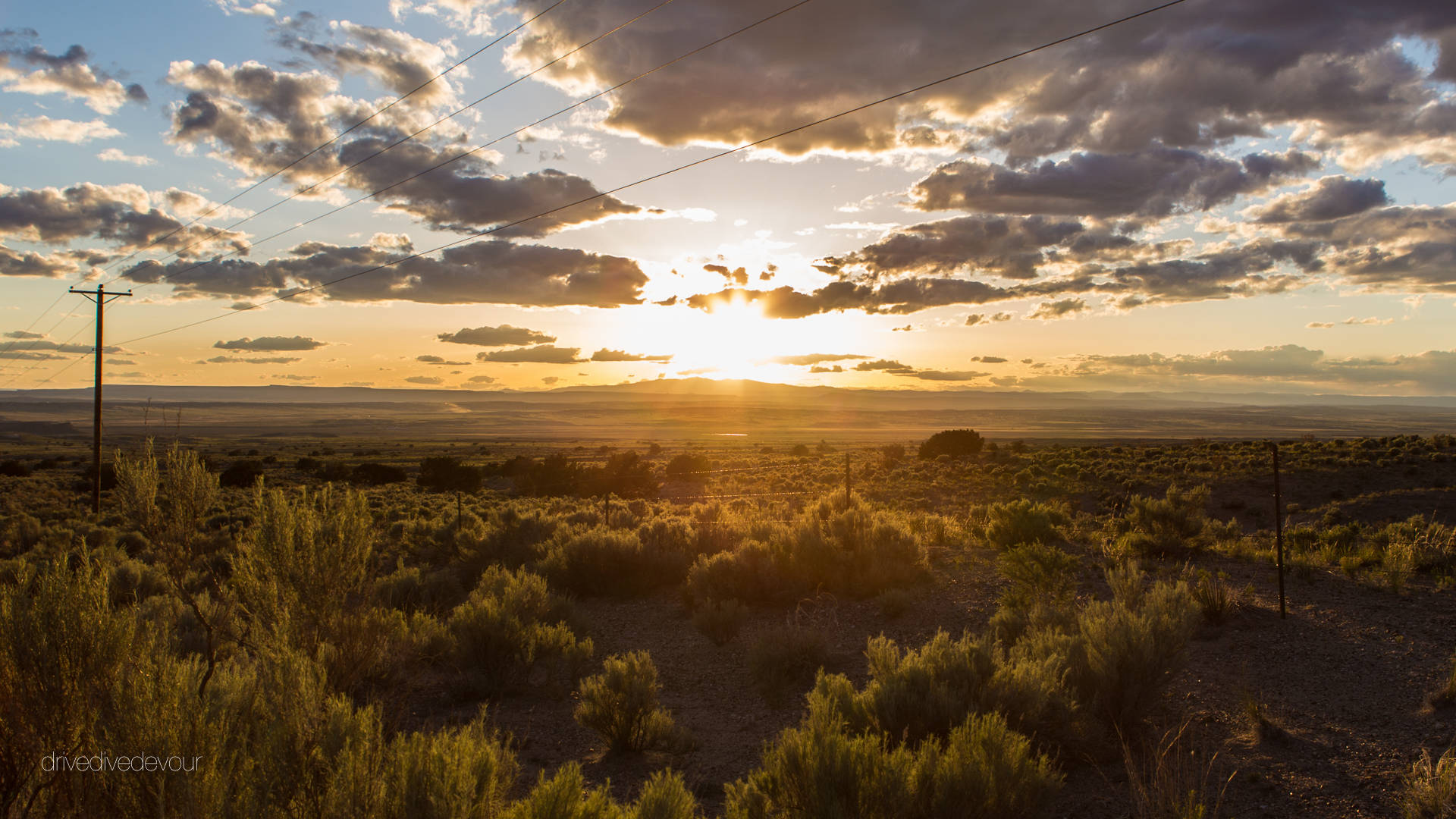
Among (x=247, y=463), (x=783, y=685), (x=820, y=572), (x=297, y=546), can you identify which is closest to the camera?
(x=297, y=546)

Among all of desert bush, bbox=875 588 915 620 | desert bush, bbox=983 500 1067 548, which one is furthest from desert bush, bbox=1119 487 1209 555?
desert bush, bbox=875 588 915 620

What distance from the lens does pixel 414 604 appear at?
45.2 ft

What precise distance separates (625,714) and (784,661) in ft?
8.31

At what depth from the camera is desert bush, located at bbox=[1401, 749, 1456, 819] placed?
521 cm

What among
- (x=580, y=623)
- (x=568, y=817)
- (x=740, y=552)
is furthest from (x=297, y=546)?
(x=740, y=552)

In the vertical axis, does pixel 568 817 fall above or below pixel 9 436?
above

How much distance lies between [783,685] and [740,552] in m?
4.36

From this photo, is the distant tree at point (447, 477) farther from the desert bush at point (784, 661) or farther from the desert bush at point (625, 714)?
the desert bush at point (625, 714)

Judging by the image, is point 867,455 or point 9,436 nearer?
point 867,455

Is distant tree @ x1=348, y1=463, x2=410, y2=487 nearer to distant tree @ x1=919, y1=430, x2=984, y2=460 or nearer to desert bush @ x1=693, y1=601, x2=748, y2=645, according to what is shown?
distant tree @ x1=919, y1=430, x2=984, y2=460

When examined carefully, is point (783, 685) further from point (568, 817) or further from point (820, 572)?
point (568, 817)

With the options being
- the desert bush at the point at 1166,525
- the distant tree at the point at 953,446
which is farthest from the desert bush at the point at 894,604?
the distant tree at the point at 953,446

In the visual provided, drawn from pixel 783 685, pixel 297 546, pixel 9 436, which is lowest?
pixel 9 436

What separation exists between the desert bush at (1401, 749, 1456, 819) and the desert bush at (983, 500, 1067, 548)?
11211 mm
